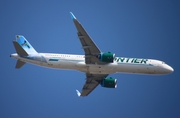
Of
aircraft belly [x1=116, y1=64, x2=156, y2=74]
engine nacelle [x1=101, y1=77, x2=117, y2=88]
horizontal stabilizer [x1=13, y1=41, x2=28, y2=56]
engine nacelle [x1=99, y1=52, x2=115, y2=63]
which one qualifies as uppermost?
horizontal stabilizer [x1=13, y1=41, x2=28, y2=56]

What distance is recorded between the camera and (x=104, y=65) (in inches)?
2315

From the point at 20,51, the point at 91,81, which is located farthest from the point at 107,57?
the point at 20,51

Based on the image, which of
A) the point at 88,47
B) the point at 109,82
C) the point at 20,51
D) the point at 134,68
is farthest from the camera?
the point at 109,82

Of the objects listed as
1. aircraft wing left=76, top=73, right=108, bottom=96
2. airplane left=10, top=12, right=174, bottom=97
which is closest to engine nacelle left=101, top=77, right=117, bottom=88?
aircraft wing left=76, top=73, right=108, bottom=96

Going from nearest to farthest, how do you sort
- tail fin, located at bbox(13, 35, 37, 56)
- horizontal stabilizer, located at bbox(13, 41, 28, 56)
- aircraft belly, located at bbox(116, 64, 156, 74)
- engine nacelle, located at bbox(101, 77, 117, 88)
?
aircraft belly, located at bbox(116, 64, 156, 74) < tail fin, located at bbox(13, 35, 37, 56) < horizontal stabilizer, located at bbox(13, 41, 28, 56) < engine nacelle, located at bbox(101, 77, 117, 88)

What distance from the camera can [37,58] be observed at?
198ft

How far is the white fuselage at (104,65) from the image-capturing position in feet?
192

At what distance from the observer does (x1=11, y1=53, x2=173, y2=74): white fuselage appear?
192 ft

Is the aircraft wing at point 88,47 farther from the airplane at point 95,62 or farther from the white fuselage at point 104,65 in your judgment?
the white fuselage at point 104,65

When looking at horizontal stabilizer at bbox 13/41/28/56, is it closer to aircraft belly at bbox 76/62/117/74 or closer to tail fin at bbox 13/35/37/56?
tail fin at bbox 13/35/37/56

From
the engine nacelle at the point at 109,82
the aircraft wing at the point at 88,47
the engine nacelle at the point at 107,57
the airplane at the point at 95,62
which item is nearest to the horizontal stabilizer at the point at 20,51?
the airplane at the point at 95,62

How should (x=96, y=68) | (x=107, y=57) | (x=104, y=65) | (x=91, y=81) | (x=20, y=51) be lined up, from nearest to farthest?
1. (x=107, y=57)
2. (x=104, y=65)
3. (x=96, y=68)
4. (x=20, y=51)
5. (x=91, y=81)

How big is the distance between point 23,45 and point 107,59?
1844cm

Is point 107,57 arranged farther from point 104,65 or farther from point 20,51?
point 20,51
